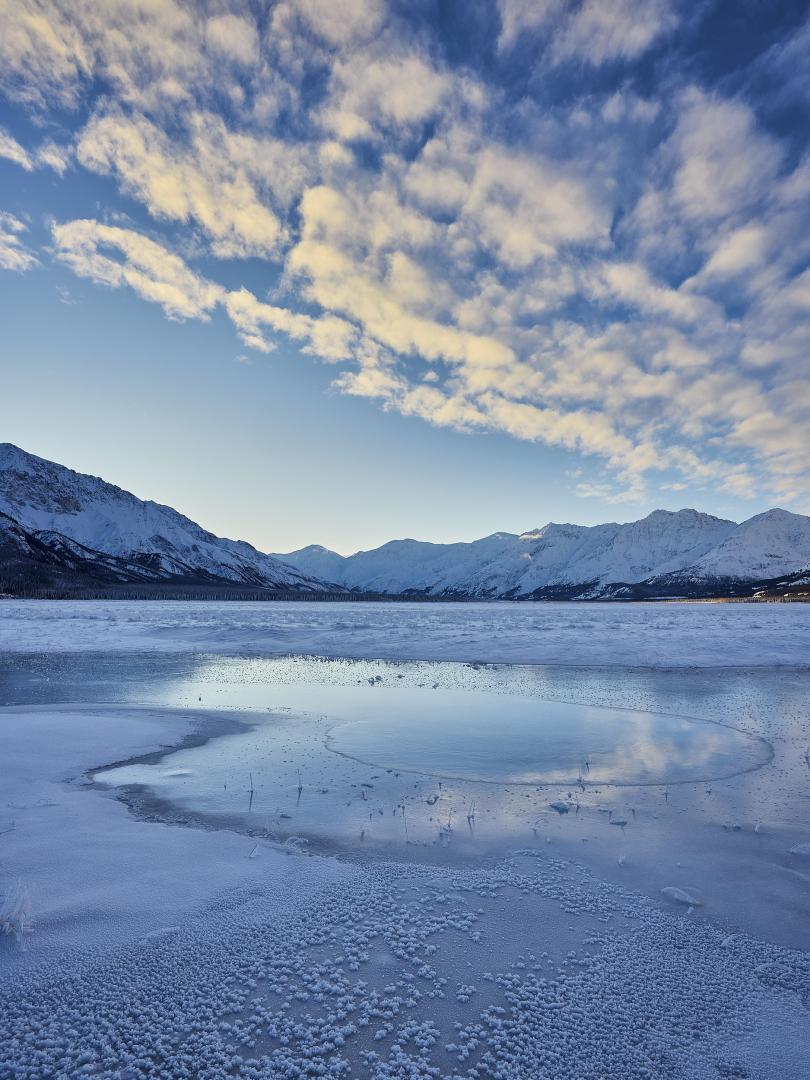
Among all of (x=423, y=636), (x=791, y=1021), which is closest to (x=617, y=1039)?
(x=791, y=1021)

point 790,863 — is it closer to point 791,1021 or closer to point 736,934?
point 736,934

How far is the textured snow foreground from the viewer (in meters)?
3.27

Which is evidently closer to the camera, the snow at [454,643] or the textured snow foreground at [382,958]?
the textured snow foreground at [382,958]

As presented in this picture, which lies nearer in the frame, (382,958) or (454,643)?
(382,958)

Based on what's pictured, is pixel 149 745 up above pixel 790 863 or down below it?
below

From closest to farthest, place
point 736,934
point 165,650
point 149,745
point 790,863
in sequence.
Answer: point 736,934 → point 790,863 → point 149,745 → point 165,650

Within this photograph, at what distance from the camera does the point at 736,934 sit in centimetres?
459

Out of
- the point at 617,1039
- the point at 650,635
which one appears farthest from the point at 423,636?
the point at 617,1039

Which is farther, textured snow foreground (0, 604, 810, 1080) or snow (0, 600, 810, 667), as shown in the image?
snow (0, 600, 810, 667)

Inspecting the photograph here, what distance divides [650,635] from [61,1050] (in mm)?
36068

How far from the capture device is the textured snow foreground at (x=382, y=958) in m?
3.27

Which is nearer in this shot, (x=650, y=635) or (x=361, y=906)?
(x=361, y=906)

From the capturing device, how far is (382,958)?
4.12 m

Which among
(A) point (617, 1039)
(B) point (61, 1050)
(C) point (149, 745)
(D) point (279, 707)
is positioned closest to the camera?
(B) point (61, 1050)
